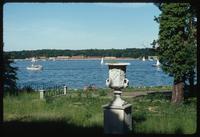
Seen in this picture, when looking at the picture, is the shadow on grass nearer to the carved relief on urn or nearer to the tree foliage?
the carved relief on urn

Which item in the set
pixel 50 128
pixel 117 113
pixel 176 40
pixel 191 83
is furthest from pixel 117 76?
pixel 191 83

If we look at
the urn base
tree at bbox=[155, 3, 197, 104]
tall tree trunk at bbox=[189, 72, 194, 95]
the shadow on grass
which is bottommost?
the shadow on grass

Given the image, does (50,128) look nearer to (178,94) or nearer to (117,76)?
(117,76)

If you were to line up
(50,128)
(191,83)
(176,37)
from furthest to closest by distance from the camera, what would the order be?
1. (191,83)
2. (176,37)
3. (50,128)

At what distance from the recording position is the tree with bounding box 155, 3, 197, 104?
71.6 ft

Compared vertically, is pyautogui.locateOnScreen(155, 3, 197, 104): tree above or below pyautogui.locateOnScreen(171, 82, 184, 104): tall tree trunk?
above

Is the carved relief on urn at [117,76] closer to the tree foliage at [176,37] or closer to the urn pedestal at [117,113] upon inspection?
the urn pedestal at [117,113]

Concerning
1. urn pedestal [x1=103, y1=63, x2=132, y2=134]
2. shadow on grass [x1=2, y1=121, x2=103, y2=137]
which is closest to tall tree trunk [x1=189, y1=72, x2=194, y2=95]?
shadow on grass [x1=2, y1=121, x2=103, y2=137]

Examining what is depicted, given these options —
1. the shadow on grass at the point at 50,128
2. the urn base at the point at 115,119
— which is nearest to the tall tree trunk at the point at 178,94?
the shadow on grass at the point at 50,128

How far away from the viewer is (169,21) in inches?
872

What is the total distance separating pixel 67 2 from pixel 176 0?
1.14 m

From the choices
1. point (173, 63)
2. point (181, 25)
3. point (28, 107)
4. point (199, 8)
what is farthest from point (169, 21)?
point (199, 8)

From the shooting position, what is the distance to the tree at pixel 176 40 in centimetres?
2183

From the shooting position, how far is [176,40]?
22.0 metres
